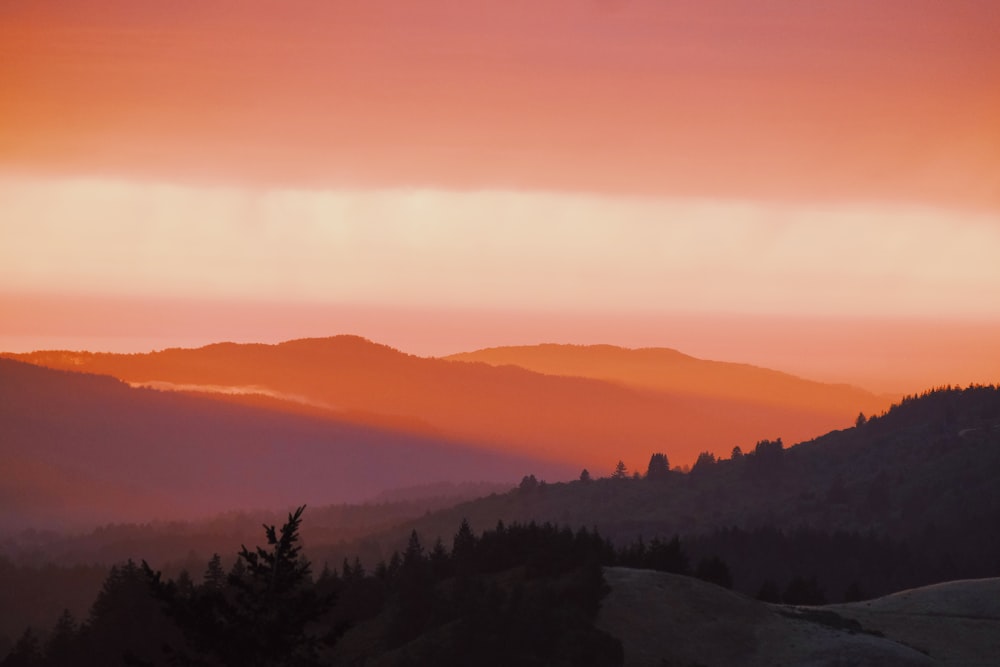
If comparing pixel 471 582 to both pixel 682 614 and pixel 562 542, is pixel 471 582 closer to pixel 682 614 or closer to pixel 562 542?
pixel 562 542

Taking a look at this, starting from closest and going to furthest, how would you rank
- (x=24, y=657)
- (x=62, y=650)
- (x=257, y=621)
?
1. (x=257, y=621)
2. (x=24, y=657)
3. (x=62, y=650)

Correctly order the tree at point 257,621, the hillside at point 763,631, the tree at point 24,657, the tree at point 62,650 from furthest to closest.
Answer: the tree at point 62,650, the tree at point 24,657, the hillside at point 763,631, the tree at point 257,621

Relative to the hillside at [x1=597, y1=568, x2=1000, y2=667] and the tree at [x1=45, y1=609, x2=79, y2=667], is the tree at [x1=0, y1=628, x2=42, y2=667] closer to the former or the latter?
the tree at [x1=45, y1=609, x2=79, y2=667]

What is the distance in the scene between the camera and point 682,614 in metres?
95.4

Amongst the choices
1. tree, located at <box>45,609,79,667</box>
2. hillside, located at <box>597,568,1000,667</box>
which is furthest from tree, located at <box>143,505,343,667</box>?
tree, located at <box>45,609,79,667</box>

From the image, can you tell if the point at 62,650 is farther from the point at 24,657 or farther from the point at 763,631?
the point at 763,631

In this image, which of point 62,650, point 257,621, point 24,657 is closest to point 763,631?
point 257,621

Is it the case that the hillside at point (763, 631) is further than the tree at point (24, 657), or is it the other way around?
the tree at point (24, 657)

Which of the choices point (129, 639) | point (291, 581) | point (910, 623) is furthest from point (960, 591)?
point (291, 581)

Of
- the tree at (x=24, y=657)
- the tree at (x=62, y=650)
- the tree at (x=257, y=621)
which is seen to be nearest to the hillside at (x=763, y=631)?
the tree at (x=257, y=621)

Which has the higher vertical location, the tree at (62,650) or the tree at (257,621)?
the tree at (257,621)

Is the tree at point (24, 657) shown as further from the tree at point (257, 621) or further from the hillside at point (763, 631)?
the tree at point (257, 621)

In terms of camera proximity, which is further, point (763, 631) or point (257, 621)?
point (763, 631)

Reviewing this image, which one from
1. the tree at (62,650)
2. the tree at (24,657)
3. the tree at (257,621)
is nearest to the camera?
the tree at (257,621)
